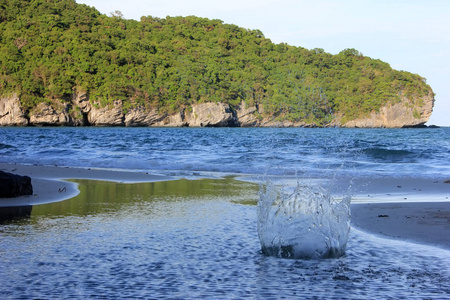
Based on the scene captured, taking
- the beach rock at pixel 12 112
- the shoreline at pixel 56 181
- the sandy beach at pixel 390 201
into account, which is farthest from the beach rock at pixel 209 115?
the sandy beach at pixel 390 201

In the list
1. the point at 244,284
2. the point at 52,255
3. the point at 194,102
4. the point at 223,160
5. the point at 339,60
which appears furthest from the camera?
the point at 339,60

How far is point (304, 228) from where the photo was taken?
4.16 metres

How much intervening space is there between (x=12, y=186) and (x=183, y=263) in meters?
4.24

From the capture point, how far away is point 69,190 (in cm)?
838

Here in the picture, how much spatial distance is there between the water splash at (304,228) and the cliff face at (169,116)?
82.9m

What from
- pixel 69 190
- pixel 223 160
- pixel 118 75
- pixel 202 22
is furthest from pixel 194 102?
pixel 69 190

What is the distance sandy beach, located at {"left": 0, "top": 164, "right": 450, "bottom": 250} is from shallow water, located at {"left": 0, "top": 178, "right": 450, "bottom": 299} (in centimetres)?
47

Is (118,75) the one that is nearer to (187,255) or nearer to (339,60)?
(339,60)

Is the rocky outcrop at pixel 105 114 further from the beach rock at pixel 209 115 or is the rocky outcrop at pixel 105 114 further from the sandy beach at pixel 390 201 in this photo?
the sandy beach at pixel 390 201

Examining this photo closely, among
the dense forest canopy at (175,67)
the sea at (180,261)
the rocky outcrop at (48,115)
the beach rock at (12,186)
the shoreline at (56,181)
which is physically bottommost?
the shoreline at (56,181)

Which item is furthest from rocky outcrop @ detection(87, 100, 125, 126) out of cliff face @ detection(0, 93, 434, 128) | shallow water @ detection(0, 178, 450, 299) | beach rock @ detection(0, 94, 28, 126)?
shallow water @ detection(0, 178, 450, 299)

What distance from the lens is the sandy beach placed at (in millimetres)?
5148

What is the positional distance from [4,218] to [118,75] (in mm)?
92005

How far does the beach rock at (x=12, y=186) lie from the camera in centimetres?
681
